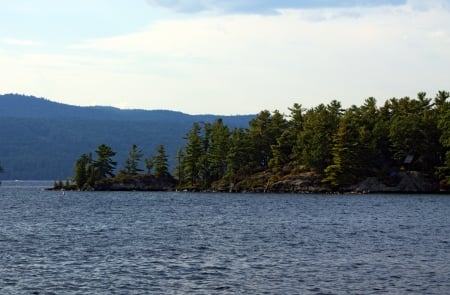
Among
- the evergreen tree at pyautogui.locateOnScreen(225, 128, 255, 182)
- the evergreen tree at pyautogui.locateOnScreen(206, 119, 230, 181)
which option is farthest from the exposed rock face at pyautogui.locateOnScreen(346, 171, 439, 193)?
the evergreen tree at pyautogui.locateOnScreen(206, 119, 230, 181)

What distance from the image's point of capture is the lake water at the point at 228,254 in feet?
138

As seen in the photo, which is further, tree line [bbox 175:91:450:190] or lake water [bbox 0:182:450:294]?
tree line [bbox 175:91:450:190]

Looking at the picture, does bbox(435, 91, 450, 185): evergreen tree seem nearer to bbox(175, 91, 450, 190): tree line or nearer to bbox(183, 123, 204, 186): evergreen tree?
bbox(175, 91, 450, 190): tree line

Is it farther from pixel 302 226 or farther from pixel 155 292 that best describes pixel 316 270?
pixel 302 226

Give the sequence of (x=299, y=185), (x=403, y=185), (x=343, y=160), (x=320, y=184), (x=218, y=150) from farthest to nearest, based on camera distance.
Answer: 1. (x=218, y=150)
2. (x=299, y=185)
3. (x=320, y=184)
4. (x=343, y=160)
5. (x=403, y=185)

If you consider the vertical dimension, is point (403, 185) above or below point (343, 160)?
below

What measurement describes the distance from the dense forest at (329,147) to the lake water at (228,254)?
205 ft

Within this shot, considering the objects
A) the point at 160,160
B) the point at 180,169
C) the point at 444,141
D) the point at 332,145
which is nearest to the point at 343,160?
the point at 332,145

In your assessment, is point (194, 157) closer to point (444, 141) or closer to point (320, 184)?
point (320, 184)

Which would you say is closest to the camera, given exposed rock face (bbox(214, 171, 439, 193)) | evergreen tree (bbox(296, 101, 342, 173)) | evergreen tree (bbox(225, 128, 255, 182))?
exposed rock face (bbox(214, 171, 439, 193))

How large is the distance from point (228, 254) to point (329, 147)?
367 ft

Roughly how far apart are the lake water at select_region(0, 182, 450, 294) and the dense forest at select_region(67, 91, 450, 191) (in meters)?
62.5

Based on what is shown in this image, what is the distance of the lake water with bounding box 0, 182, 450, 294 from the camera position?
42.2 meters

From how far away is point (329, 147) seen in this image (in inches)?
6476
